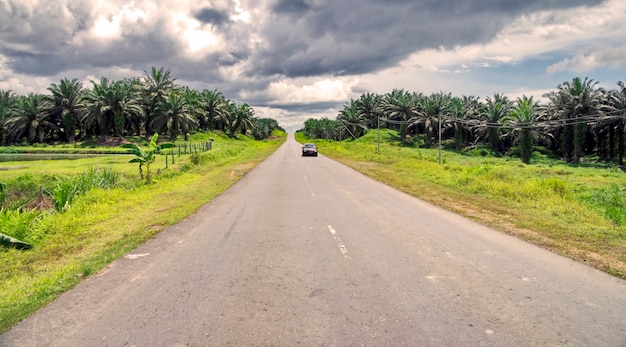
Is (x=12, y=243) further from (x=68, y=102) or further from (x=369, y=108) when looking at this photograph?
(x=369, y=108)

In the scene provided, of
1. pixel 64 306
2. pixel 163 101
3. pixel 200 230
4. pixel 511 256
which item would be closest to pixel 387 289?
pixel 511 256

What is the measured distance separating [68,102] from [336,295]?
7039cm

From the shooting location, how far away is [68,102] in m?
62.7

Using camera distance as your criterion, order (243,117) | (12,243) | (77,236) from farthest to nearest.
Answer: (243,117)
(77,236)
(12,243)

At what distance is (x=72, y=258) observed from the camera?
756 centimetres

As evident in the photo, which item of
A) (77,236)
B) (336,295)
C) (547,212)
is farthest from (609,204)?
(77,236)

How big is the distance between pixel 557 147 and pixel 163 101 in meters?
64.0

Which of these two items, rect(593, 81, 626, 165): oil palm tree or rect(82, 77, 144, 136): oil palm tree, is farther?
rect(82, 77, 144, 136): oil palm tree

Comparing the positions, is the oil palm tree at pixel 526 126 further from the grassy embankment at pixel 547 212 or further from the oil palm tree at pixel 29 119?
the oil palm tree at pixel 29 119

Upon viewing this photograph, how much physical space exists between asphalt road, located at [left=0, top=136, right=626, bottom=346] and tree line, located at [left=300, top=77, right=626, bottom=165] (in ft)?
88.4

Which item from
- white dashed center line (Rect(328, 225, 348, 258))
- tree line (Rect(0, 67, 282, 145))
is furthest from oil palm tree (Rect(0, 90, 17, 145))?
white dashed center line (Rect(328, 225, 348, 258))

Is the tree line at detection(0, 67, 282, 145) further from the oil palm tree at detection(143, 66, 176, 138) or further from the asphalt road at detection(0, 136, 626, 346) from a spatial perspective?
the asphalt road at detection(0, 136, 626, 346)

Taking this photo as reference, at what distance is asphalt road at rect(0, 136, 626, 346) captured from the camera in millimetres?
4285

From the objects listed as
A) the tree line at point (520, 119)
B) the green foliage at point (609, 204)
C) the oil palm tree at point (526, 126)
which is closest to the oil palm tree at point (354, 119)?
the tree line at point (520, 119)
